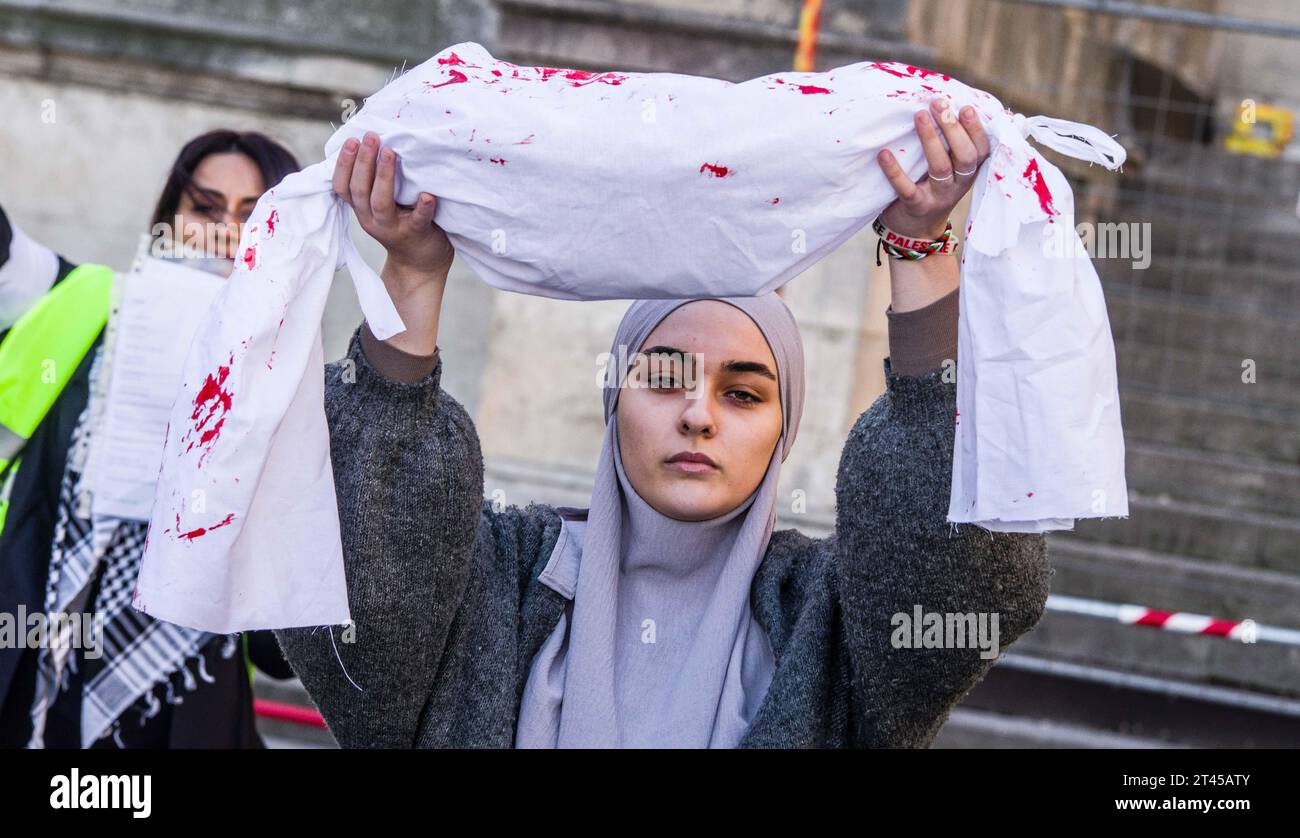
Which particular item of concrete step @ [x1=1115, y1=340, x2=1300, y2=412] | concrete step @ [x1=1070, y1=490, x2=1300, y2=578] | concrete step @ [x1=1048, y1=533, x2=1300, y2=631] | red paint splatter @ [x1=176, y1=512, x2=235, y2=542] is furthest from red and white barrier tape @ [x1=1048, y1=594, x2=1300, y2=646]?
red paint splatter @ [x1=176, y1=512, x2=235, y2=542]

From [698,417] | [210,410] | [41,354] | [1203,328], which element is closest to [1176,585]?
[1203,328]

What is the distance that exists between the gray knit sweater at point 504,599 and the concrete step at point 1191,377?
5008mm

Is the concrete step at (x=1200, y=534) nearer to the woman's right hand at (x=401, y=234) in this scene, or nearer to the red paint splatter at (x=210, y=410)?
the woman's right hand at (x=401, y=234)

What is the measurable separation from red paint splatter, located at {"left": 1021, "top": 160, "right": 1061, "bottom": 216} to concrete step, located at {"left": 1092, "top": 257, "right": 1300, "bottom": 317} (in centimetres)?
578

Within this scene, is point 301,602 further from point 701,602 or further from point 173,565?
point 701,602

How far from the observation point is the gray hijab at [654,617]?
2336 mm

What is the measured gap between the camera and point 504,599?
240cm

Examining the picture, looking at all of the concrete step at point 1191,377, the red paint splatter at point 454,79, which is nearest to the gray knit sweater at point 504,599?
the red paint splatter at point 454,79

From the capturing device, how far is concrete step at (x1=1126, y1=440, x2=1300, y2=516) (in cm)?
638

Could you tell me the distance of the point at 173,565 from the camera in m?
2.02

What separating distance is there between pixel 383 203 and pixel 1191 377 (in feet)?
18.5

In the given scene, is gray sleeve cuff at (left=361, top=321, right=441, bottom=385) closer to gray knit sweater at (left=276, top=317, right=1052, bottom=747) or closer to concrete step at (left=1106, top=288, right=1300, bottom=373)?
gray knit sweater at (left=276, top=317, right=1052, bottom=747)

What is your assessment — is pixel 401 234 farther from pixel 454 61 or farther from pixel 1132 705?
pixel 1132 705
